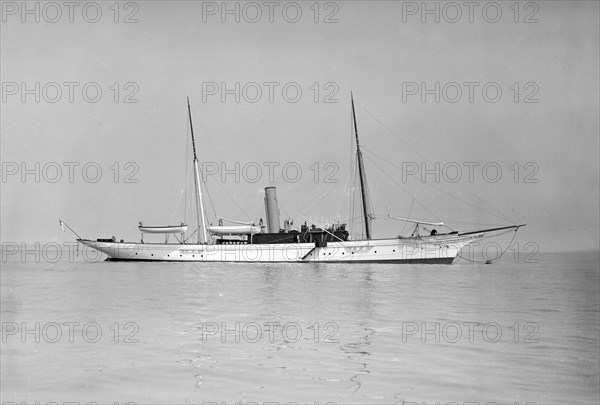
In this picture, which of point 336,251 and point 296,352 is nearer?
point 296,352

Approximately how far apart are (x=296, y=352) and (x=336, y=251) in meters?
57.3

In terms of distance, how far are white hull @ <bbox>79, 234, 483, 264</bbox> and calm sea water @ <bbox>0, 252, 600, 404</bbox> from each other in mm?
→ 43497

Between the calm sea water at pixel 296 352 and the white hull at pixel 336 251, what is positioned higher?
the calm sea water at pixel 296 352

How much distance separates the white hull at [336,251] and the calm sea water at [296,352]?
43497 mm

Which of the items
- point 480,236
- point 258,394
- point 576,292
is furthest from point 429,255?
point 258,394

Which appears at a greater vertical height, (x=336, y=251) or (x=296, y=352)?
(x=296, y=352)

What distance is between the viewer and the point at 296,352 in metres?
14.3

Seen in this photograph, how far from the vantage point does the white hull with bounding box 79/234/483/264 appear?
70750 millimetres

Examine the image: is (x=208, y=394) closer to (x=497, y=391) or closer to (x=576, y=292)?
(x=497, y=391)

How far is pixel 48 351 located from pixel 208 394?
5125 millimetres

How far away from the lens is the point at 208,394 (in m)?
10.7

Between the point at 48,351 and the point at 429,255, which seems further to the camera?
the point at 429,255

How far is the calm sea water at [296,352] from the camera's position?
35.9 feet

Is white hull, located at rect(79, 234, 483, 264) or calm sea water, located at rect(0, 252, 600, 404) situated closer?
calm sea water, located at rect(0, 252, 600, 404)
